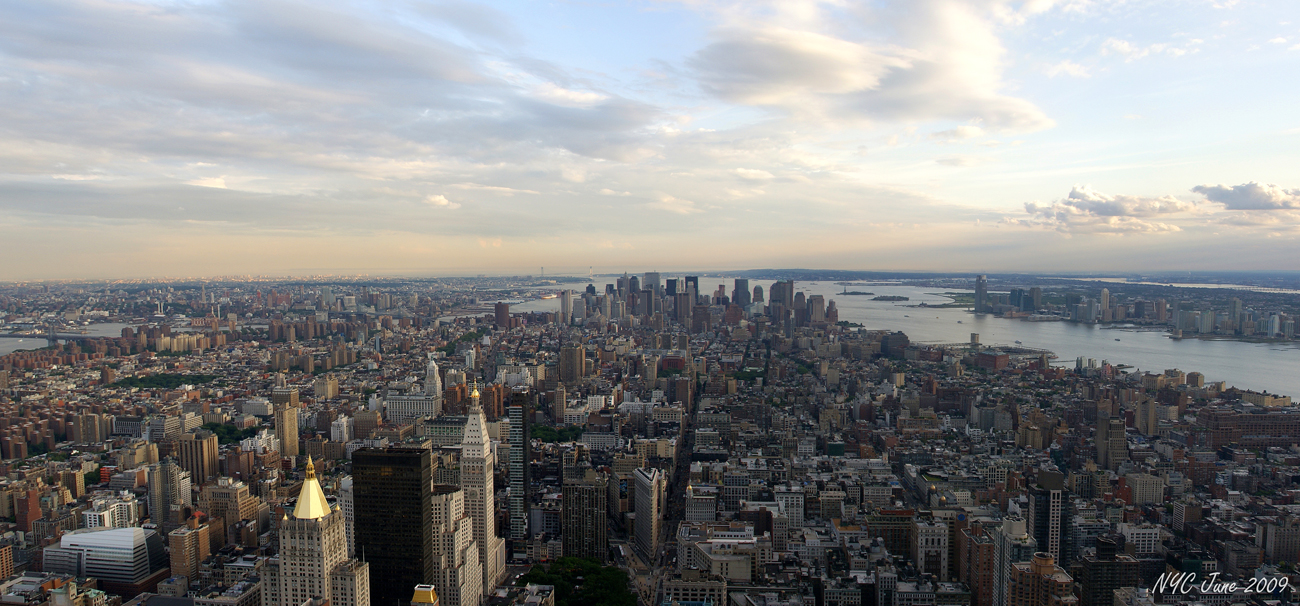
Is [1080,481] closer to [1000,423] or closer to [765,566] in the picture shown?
[1000,423]

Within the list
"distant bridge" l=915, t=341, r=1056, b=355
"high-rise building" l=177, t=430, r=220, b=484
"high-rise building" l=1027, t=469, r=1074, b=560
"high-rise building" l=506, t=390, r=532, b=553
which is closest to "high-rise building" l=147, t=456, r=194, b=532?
"high-rise building" l=177, t=430, r=220, b=484

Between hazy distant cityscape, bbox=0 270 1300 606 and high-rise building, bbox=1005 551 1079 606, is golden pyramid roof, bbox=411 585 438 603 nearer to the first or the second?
hazy distant cityscape, bbox=0 270 1300 606

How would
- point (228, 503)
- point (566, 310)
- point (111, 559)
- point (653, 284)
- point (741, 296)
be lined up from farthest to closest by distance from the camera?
point (653, 284), point (741, 296), point (566, 310), point (228, 503), point (111, 559)

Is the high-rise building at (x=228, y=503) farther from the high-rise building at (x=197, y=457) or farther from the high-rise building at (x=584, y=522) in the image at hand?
the high-rise building at (x=584, y=522)

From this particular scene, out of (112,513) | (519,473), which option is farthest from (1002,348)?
(112,513)

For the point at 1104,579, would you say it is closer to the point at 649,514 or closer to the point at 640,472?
the point at 649,514

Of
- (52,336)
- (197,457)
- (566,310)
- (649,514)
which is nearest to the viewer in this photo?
(649,514)
